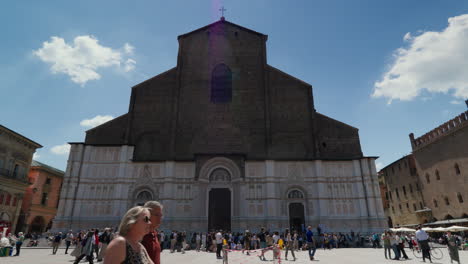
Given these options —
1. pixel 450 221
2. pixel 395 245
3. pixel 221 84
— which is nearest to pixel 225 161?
pixel 221 84

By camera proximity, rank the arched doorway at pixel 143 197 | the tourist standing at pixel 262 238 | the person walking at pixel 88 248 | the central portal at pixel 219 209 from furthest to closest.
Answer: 1. the arched doorway at pixel 143 197
2. the central portal at pixel 219 209
3. the tourist standing at pixel 262 238
4. the person walking at pixel 88 248

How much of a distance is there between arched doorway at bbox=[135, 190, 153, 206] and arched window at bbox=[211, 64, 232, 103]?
34.3 feet

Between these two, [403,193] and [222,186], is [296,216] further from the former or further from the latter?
[403,193]

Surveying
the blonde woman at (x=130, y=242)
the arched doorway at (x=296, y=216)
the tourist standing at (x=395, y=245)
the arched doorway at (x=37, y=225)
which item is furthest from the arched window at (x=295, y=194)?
the arched doorway at (x=37, y=225)

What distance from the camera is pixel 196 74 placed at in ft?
90.7

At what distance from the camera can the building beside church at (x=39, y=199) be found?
3522cm

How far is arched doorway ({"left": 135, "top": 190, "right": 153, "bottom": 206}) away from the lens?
23828mm

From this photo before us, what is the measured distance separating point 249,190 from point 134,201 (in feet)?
33.0

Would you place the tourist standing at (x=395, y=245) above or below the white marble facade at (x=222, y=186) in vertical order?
below

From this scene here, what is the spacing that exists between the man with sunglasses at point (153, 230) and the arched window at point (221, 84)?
23285 mm

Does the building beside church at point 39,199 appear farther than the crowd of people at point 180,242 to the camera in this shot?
Yes

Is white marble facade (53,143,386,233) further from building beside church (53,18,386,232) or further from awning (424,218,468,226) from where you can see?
awning (424,218,468,226)

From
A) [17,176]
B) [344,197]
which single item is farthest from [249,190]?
[17,176]

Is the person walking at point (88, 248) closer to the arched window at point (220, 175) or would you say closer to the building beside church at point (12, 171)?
the arched window at point (220, 175)
